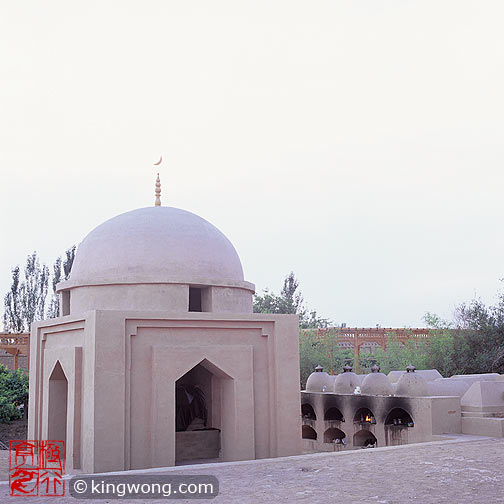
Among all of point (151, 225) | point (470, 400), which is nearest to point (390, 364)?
point (470, 400)

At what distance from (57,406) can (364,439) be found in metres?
7.41

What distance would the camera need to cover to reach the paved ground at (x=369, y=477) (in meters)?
6.70

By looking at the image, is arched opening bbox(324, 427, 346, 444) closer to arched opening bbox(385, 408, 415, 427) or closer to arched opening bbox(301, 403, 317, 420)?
arched opening bbox(301, 403, 317, 420)

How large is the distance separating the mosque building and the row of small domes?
337 centimetres

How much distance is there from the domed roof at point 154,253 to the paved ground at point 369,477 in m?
3.90

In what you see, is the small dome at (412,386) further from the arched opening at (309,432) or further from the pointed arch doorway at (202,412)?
the pointed arch doorway at (202,412)

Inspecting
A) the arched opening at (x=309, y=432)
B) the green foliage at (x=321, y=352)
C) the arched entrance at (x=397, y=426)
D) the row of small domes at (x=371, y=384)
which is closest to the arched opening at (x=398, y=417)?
the arched entrance at (x=397, y=426)

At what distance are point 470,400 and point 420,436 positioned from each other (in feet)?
4.14

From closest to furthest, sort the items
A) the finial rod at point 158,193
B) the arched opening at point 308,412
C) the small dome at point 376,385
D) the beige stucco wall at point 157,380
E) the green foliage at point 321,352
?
the beige stucco wall at point 157,380
the finial rod at point 158,193
the small dome at point 376,385
the arched opening at point 308,412
the green foliage at point 321,352

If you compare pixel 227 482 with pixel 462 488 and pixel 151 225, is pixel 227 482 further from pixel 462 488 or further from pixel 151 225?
pixel 151 225

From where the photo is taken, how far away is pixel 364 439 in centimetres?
1504

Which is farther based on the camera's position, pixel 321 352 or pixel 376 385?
pixel 321 352

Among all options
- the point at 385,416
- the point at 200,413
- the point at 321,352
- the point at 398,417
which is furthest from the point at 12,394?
the point at 321,352

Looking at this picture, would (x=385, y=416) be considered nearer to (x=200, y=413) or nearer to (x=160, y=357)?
(x=200, y=413)
